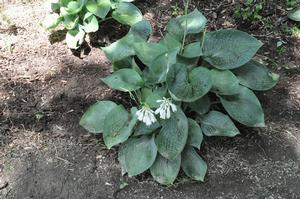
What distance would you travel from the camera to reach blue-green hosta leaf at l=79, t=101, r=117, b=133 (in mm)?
3574

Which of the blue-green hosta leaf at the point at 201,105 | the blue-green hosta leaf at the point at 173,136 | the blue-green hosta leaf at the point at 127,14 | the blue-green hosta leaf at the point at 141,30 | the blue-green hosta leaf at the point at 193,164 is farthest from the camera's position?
the blue-green hosta leaf at the point at 127,14

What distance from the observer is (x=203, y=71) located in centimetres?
336

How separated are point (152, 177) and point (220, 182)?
480 mm

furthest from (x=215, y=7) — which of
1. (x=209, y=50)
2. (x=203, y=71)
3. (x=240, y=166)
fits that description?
(x=240, y=166)

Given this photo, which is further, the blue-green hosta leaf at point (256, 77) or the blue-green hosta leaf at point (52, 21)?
the blue-green hosta leaf at point (52, 21)

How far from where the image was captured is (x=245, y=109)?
3.55 m

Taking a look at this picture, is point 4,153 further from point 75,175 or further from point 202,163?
point 202,163

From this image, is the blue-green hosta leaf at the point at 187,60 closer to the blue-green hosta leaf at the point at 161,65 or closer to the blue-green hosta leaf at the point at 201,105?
the blue-green hosta leaf at the point at 161,65

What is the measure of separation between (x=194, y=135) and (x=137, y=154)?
42 centimetres

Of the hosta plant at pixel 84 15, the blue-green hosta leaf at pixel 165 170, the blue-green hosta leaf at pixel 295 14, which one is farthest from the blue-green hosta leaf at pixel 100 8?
the blue-green hosta leaf at pixel 295 14

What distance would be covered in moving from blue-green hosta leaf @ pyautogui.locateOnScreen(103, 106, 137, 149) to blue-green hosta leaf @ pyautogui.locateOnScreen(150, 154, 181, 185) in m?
0.29

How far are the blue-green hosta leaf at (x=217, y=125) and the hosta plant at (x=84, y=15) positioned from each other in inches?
47.9

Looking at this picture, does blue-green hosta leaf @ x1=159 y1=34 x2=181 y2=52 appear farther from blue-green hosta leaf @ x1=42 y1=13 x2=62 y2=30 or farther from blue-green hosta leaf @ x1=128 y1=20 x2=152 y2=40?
blue-green hosta leaf @ x1=42 y1=13 x2=62 y2=30

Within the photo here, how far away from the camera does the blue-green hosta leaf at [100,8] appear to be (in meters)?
4.14
